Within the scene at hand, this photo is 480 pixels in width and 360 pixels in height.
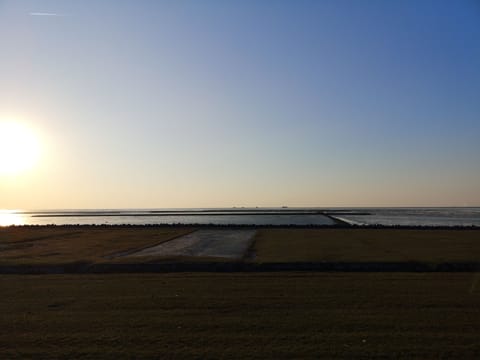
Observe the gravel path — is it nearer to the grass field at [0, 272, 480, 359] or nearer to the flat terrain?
the flat terrain

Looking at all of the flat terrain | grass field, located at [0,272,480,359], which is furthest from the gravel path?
grass field, located at [0,272,480,359]

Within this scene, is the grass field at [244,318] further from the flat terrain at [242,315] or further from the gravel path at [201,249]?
the gravel path at [201,249]

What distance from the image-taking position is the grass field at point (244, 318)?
9688 millimetres

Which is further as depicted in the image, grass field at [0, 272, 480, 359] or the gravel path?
the gravel path

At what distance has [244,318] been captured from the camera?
12195 millimetres

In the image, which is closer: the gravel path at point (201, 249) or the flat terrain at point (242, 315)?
the flat terrain at point (242, 315)

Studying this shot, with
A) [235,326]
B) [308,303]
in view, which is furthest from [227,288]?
[235,326]

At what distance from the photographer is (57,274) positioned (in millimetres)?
21188

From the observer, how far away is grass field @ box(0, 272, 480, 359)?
31.8 ft

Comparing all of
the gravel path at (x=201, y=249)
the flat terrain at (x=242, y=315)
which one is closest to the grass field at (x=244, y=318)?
the flat terrain at (x=242, y=315)

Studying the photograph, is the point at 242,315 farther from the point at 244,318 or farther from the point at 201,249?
the point at 201,249

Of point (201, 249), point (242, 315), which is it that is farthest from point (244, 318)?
point (201, 249)

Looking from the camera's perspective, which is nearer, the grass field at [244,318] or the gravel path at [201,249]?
the grass field at [244,318]

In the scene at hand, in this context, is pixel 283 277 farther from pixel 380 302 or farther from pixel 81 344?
pixel 81 344
